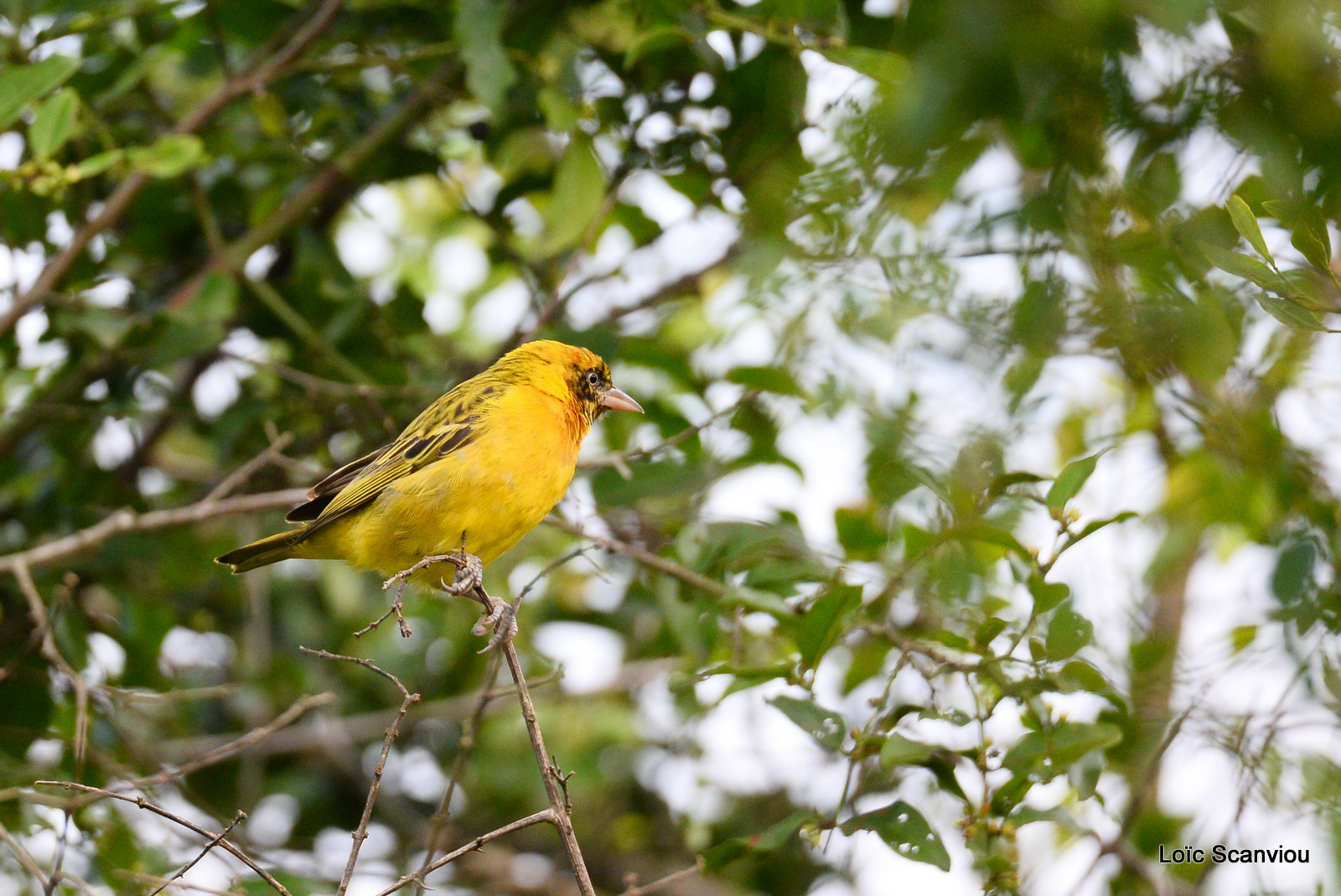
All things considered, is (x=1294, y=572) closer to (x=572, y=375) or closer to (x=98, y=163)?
(x=572, y=375)

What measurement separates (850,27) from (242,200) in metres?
2.53

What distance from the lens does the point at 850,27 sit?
12.9 feet

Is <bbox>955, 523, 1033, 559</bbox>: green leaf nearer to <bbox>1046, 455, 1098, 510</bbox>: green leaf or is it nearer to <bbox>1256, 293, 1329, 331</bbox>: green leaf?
<bbox>1046, 455, 1098, 510</bbox>: green leaf

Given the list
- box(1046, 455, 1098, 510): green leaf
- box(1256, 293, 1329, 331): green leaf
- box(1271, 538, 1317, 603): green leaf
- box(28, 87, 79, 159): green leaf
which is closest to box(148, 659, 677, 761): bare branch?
box(1046, 455, 1098, 510): green leaf

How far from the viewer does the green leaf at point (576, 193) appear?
4.05 m

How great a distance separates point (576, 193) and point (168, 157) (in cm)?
129

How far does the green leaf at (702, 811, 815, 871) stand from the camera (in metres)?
2.87

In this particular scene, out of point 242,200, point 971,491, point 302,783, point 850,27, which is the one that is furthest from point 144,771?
point 850,27

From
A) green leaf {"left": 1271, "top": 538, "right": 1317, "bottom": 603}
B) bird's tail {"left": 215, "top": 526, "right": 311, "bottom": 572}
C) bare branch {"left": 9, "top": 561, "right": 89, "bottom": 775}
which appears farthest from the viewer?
bird's tail {"left": 215, "top": 526, "right": 311, "bottom": 572}

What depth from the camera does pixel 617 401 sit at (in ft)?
14.5

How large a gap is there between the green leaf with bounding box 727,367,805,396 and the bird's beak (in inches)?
33.3

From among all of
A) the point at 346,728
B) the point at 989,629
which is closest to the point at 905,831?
the point at 989,629

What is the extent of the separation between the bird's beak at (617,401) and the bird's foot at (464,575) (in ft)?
3.29

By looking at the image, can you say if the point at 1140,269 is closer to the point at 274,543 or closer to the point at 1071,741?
the point at 1071,741
